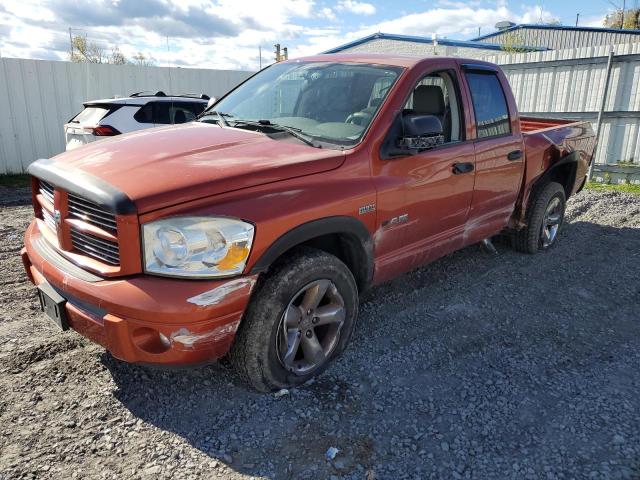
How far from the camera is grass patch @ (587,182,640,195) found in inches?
363

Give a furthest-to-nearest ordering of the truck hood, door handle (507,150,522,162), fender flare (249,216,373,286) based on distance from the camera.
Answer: door handle (507,150,522,162) → fender flare (249,216,373,286) → the truck hood

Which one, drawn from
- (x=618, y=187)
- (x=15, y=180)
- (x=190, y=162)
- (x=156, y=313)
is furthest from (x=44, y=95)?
(x=618, y=187)

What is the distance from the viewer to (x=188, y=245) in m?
2.48

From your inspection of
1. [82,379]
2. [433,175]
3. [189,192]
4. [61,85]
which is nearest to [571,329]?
[433,175]

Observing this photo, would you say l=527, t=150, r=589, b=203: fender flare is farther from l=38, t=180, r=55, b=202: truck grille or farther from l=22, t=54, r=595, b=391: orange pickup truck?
l=38, t=180, r=55, b=202: truck grille

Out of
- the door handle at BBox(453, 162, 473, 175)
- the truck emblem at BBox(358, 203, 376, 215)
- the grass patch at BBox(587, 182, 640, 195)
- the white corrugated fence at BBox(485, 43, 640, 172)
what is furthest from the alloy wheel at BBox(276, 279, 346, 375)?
the white corrugated fence at BBox(485, 43, 640, 172)

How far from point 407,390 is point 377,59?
96.7 inches

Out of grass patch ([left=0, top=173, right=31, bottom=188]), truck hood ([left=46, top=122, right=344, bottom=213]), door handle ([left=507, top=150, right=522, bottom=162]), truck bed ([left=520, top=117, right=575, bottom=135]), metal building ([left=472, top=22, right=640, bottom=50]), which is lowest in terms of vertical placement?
grass patch ([left=0, top=173, right=31, bottom=188])

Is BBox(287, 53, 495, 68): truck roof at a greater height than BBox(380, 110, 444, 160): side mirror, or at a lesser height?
greater

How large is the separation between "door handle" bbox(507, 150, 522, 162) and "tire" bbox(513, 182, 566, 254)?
0.90m

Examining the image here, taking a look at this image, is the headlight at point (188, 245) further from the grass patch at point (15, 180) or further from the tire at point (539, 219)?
the grass patch at point (15, 180)

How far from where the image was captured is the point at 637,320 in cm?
415

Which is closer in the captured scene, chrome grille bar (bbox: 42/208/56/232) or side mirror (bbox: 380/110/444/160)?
chrome grille bar (bbox: 42/208/56/232)

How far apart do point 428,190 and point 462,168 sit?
476 mm
